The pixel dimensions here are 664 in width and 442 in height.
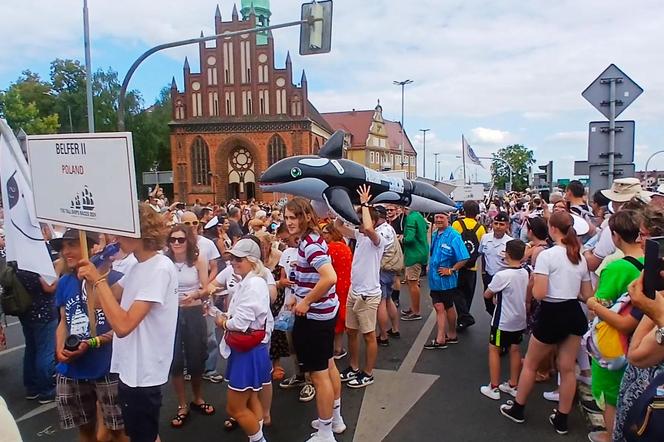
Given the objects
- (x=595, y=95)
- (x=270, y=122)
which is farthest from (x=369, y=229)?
(x=270, y=122)

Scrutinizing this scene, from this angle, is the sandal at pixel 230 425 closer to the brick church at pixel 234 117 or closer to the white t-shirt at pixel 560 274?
the white t-shirt at pixel 560 274

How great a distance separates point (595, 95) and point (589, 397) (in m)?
3.12

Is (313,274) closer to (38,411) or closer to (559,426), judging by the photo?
(559,426)

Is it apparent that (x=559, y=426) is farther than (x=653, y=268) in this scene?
Yes

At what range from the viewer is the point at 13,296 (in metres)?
4.39

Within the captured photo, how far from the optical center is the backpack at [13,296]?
4.38 meters

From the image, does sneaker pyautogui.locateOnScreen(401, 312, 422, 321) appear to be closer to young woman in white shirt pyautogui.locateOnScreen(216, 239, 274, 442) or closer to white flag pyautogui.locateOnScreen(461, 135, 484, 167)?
young woman in white shirt pyautogui.locateOnScreen(216, 239, 274, 442)

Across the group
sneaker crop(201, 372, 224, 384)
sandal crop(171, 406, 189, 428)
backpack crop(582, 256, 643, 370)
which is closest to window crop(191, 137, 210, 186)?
sneaker crop(201, 372, 224, 384)

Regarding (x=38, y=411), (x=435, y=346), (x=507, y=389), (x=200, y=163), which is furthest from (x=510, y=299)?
(x=200, y=163)

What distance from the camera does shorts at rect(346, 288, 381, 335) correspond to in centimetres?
460

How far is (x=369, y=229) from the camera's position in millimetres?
4418

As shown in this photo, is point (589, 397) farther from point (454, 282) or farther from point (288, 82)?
point (288, 82)

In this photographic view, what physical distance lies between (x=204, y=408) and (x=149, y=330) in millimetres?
1847

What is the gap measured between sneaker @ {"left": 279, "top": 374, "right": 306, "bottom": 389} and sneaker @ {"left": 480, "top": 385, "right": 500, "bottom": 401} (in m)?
1.69
